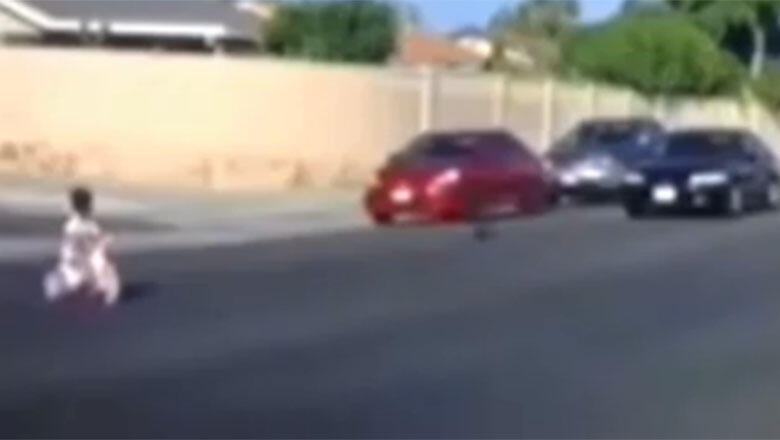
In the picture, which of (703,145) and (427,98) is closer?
(703,145)

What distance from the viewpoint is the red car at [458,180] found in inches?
1630

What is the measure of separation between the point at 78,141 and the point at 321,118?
4.81 meters

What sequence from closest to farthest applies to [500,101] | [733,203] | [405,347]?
[405,347]
[733,203]
[500,101]

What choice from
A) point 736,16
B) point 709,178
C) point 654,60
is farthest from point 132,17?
point 736,16

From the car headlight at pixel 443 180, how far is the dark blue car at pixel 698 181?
3093 mm

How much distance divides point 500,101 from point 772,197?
14.4 metres

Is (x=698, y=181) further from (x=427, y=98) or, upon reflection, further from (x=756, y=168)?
(x=427, y=98)

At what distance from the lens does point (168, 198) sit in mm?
45219

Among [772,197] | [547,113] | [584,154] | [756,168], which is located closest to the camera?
[756,168]

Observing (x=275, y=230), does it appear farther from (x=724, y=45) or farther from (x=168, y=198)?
(x=724, y=45)

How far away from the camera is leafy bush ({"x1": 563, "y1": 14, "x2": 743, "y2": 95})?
7088 centimetres

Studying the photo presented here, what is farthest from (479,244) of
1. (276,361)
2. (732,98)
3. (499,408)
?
(732,98)

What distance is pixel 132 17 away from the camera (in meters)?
63.6

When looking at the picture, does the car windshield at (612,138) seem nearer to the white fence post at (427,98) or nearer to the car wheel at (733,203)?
the white fence post at (427,98)
